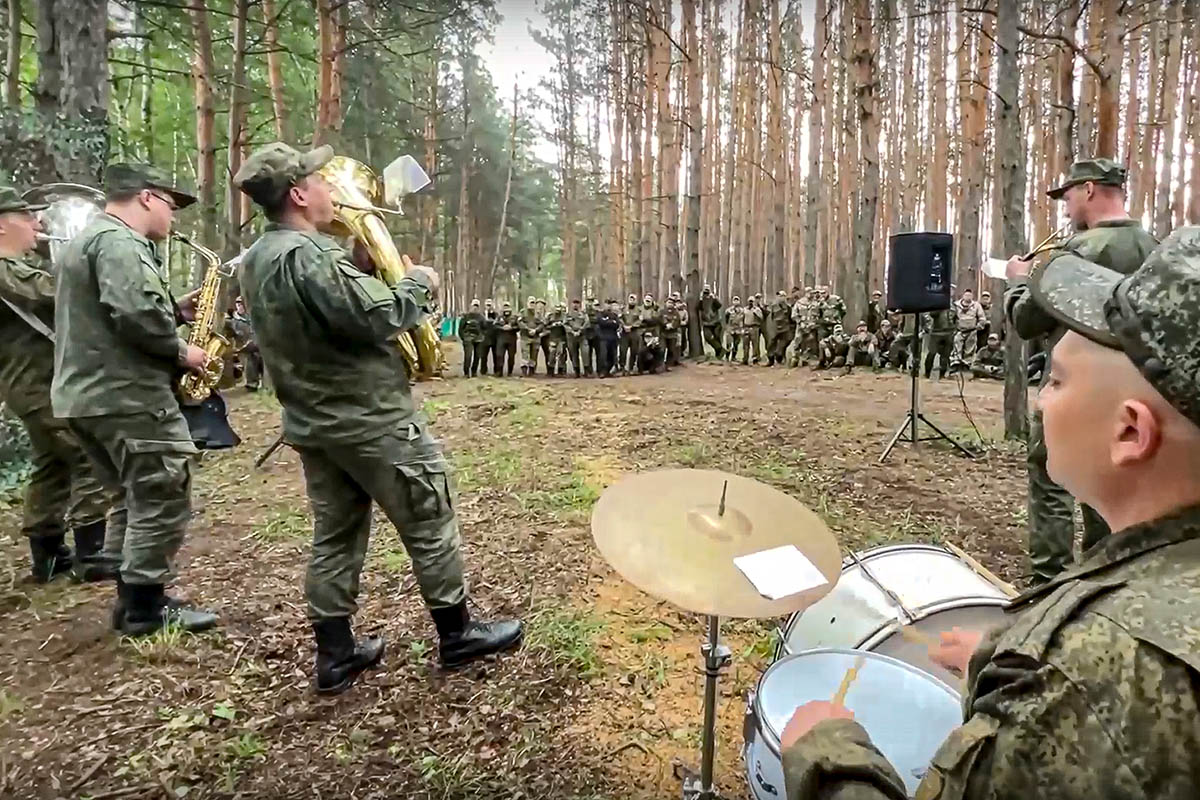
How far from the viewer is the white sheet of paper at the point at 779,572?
1.68 metres

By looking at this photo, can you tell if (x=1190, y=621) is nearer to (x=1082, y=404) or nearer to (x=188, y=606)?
(x=1082, y=404)

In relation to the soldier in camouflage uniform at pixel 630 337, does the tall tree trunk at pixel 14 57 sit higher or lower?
higher

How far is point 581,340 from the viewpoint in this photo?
15.3 metres

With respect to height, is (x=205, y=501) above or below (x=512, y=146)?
below

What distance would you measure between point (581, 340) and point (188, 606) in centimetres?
1180

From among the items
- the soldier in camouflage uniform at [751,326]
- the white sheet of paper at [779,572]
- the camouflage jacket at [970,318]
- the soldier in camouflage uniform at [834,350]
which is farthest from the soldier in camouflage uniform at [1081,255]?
the soldier in camouflage uniform at [751,326]

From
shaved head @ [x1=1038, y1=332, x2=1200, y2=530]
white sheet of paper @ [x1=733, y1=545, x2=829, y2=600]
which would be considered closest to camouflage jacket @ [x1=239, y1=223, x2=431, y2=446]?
white sheet of paper @ [x1=733, y1=545, x2=829, y2=600]

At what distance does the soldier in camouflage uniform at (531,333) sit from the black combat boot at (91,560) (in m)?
11.1

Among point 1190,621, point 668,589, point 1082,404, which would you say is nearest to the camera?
point 1190,621

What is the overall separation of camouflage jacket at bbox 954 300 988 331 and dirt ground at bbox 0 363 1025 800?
26.4 feet

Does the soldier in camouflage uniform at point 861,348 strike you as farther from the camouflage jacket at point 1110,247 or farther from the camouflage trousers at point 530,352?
the camouflage jacket at point 1110,247

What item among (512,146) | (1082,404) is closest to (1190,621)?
(1082,404)

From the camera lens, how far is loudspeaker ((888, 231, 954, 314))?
698 centimetres

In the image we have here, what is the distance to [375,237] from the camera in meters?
3.09
